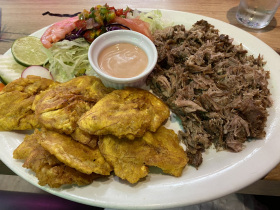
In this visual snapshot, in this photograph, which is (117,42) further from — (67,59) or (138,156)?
(138,156)

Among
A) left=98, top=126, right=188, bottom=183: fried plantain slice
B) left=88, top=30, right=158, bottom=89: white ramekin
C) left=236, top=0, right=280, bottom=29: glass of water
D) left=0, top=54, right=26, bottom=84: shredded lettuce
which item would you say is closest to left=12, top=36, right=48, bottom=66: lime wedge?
left=0, top=54, right=26, bottom=84: shredded lettuce

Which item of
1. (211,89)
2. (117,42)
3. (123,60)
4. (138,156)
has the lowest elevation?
(138,156)

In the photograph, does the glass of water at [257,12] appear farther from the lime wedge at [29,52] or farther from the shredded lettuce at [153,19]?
the lime wedge at [29,52]

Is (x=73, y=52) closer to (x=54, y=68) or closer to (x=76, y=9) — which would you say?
(x=54, y=68)

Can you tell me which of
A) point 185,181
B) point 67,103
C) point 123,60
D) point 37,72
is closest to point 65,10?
point 37,72

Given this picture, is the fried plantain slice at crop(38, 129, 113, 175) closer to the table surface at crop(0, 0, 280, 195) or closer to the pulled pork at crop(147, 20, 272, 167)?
the pulled pork at crop(147, 20, 272, 167)

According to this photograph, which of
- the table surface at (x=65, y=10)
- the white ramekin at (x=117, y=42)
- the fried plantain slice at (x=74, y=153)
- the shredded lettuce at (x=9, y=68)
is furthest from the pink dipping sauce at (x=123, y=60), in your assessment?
the table surface at (x=65, y=10)
